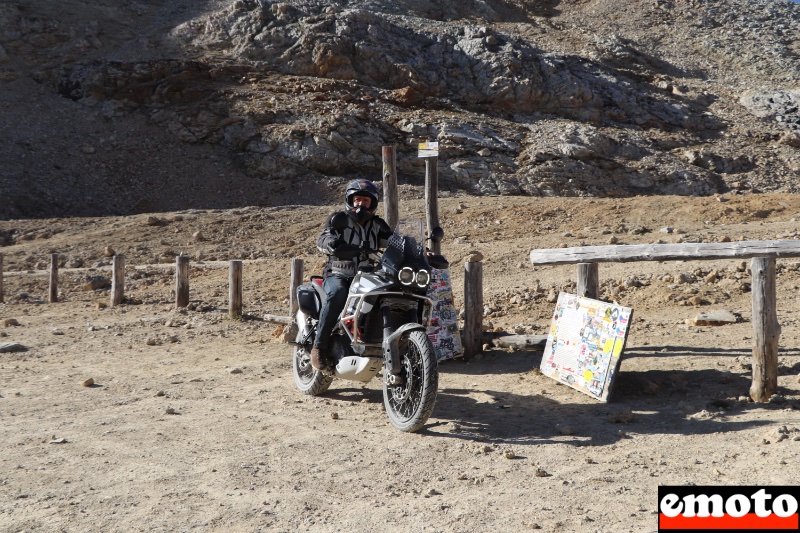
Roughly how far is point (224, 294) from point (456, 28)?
27538 mm

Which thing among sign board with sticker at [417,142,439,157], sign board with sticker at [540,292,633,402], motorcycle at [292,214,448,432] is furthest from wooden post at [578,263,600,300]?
sign board with sticker at [417,142,439,157]

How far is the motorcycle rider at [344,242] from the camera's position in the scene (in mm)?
6270

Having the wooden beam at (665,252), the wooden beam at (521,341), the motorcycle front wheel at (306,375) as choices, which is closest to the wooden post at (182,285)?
the motorcycle front wheel at (306,375)

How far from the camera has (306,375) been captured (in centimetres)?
723

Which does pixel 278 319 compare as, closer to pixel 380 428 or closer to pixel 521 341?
pixel 521 341

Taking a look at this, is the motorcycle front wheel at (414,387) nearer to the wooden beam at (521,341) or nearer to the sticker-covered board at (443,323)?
the sticker-covered board at (443,323)

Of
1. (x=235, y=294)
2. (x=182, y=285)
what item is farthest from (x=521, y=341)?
(x=182, y=285)

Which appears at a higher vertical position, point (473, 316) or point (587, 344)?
point (473, 316)

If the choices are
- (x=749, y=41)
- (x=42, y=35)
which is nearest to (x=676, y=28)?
(x=749, y=41)

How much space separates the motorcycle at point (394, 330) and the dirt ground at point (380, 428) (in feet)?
1.03

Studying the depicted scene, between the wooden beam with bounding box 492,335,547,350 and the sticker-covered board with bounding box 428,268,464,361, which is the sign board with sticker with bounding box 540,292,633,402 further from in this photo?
the sticker-covered board with bounding box 428,268,464,361

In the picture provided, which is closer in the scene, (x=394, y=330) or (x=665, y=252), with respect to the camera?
(x=394, y=330)

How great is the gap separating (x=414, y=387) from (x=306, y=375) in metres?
1.90

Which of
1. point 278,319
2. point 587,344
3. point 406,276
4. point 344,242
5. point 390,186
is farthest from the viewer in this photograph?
point 278,319
